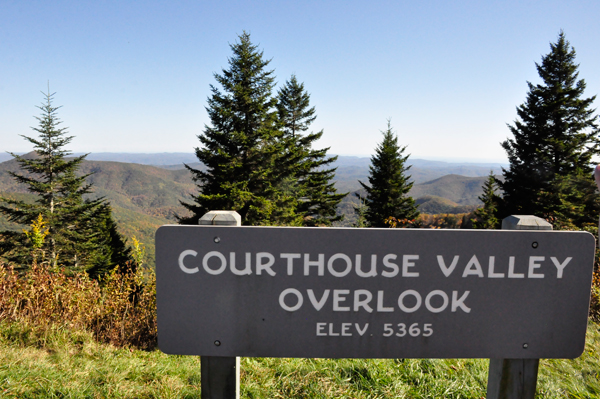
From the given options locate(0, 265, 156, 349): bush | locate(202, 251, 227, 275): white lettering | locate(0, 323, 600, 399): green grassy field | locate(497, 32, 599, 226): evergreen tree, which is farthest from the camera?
locate(497, 32, 599, 226): evergreen tree

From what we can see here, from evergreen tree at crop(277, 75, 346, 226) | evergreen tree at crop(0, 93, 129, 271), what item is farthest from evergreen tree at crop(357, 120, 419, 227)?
evergreen tree at crop(0, 93, 129, 271)

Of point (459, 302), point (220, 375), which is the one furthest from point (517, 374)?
point (220, 375)

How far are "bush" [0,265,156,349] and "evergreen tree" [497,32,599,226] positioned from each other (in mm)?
26317

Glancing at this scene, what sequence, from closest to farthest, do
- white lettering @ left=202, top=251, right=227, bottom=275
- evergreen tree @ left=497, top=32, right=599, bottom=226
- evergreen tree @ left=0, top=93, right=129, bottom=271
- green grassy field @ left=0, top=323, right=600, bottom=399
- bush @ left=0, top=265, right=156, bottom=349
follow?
white lettering @ left=202, top=251, right=227, bottom=275
green grassy field @ left=0, top=323, right=600, bottom=399
bush @ left=0, top=265, right=156, bottom=349
evergreen tree @ left=497, top=32, right=599, bottom=226
evergreen tree @ left=0, top=93, right=129, bottom=271

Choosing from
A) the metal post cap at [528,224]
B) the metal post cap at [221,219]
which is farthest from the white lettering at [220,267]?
the metal post cap at [528,224]

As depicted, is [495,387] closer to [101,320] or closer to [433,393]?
[433,393]

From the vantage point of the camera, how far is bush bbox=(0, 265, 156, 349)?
3.47m

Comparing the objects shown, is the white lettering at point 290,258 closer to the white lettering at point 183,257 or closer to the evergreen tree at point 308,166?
the white lettering at point 183,257

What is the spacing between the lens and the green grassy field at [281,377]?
83.7 inches

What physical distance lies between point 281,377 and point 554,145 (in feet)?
97.0

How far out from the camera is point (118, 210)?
163875 mm

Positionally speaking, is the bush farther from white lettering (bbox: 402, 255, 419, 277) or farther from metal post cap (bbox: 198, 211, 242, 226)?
white lettering (bbox: 402, 255, 419, 277)

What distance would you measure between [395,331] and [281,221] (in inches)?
976

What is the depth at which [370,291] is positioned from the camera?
4.23ft
